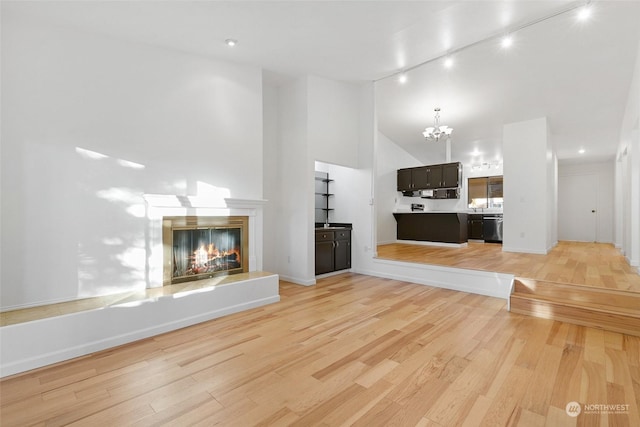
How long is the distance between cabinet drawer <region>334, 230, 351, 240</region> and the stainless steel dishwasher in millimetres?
5229

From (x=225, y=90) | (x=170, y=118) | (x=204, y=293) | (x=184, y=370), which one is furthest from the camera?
(x=225, y=90)

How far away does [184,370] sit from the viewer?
7.07ft

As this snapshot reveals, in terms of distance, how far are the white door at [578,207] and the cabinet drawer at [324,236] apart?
9567 mm

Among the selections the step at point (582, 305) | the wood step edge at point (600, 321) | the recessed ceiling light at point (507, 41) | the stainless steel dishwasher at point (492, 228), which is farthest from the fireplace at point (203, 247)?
the stainless steel dishwasher at point (492, 228)

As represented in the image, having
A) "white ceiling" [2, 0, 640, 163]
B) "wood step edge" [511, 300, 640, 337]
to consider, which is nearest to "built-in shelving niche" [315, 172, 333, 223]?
"white ceiling" [2, 0, 640, 163]

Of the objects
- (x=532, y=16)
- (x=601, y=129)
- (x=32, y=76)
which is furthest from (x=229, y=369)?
(x=601, y=129)

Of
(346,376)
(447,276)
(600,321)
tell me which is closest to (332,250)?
(447,276)

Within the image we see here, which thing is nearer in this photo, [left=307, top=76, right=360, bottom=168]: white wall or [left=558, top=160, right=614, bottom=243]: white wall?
[left=307, top=76, right=360, bottom=168]: white wall

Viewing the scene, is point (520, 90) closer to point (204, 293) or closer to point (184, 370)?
point (204, 293)

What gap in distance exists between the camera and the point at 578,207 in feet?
32.6

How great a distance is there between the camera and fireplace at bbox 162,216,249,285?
3400 mm

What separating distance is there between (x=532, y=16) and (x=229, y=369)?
464 cm

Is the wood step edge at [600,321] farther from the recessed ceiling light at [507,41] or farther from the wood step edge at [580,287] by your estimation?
the recessed ceiling light at [507,41]

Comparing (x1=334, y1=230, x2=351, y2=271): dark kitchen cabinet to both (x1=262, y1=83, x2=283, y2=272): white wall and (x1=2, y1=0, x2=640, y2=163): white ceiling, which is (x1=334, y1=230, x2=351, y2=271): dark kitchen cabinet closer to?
(x1=262, y1=83, x2=283, y2=272): white wall
